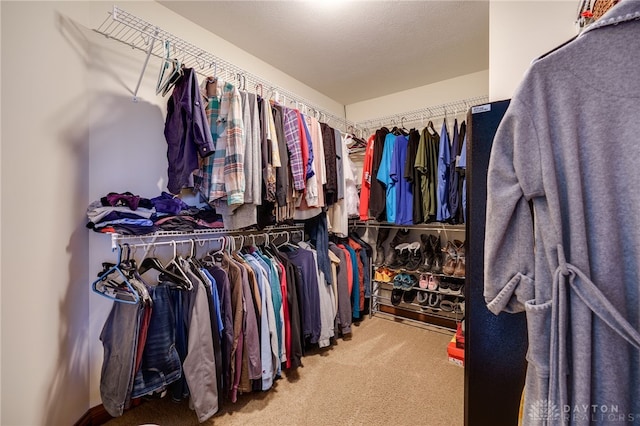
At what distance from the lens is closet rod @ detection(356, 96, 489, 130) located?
2.59 m

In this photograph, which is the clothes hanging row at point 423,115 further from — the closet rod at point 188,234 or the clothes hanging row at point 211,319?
the clothes hanging row at point 211,319

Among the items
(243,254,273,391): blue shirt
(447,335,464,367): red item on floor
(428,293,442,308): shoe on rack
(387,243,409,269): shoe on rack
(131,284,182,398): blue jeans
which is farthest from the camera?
(387,243,409,269): shoe on rack

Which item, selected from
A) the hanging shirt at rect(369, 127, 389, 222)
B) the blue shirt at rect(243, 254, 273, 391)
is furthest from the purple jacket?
the hanging shirt at rect(369, 127, 389, 222)

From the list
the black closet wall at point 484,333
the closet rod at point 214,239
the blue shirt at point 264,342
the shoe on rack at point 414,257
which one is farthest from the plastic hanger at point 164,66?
the shoe on rack at point 414,257

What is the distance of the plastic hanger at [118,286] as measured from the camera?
122cm

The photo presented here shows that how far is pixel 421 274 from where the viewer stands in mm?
2637

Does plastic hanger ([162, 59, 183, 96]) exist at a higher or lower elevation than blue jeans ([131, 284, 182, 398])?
higher

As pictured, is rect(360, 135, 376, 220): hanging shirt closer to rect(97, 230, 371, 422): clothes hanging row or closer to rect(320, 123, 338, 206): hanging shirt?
rect(320, 123, 338, 206): hanging shirt

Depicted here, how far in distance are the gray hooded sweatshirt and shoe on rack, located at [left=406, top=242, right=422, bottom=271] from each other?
2.13 m

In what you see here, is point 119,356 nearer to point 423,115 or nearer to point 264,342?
point 264,342

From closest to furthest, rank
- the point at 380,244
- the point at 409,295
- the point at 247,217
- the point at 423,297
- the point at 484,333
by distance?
the point at 484,333 → the point at 247,217 → the point at 423,297 → the point at 409,295 → the point at 380,244

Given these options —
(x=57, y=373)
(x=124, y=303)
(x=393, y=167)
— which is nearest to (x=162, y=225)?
(x=124, y=303)

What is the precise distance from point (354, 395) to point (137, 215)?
1.68 m

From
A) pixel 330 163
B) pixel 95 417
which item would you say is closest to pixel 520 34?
pixel 330 163
